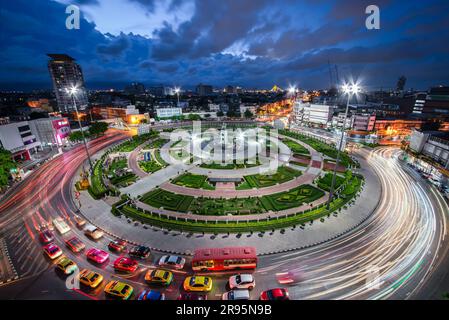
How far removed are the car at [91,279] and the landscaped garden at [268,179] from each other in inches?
1088

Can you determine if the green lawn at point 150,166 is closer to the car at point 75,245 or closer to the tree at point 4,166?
the car at point 75,245

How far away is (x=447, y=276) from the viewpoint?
978 inches

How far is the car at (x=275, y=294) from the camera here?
21.6m

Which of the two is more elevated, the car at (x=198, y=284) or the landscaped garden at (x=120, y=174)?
the landscaped garden at (x=120, y=174)

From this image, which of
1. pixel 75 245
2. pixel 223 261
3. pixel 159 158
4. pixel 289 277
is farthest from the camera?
pixel 159 158

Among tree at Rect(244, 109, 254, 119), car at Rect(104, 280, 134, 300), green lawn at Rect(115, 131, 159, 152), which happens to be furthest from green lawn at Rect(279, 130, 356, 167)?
car at Rect(104, 280, 134, 300)

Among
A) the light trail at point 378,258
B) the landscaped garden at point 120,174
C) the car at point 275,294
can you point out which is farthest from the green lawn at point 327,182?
the landscaped garden at point 120,174

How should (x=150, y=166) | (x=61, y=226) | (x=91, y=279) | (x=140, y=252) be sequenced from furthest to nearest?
(x=150, y=166) → (x=61, y=226) → (x=140, y=252) → (x=91, y=279)

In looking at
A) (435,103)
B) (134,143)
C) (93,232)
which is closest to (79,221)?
(93,232)

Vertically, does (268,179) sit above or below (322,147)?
below

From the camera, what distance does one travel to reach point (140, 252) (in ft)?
89.6

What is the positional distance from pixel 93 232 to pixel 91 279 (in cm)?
870

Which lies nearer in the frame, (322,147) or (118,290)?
(118,290)

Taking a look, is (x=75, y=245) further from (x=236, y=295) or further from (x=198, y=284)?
(x=236, y=295)
